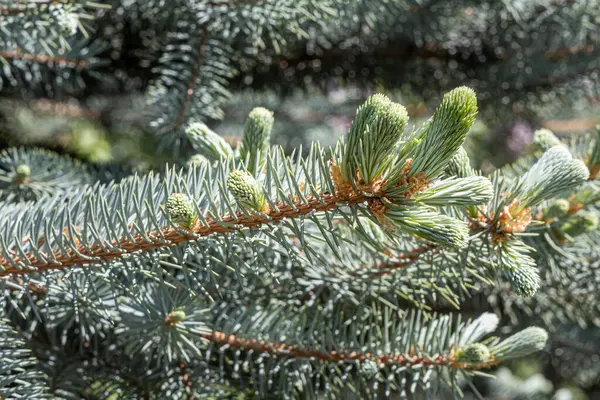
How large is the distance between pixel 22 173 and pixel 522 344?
58 centimetres

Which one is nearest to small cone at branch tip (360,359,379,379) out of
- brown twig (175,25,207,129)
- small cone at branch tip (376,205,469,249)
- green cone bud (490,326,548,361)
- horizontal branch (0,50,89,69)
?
green cone bud (490,326,548,361)

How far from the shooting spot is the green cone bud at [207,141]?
56 cm

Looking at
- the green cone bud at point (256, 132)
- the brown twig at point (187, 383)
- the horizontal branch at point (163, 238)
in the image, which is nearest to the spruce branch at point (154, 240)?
the horizontal branch at point (163, 238)

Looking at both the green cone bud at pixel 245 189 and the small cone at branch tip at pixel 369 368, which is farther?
the small cone at branch tip at pixel 369 368

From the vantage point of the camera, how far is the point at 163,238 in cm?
45

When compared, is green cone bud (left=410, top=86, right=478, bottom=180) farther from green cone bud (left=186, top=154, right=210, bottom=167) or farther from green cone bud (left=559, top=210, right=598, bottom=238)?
green cone bud (left=559, top=210, right=598, bottom=238)

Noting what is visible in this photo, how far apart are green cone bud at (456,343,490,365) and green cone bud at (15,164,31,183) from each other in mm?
526

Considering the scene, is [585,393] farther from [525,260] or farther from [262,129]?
[262,129]

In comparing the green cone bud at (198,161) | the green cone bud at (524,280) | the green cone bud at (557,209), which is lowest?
the green cone bud at (524,280)

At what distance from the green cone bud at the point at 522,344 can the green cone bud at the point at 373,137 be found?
0.89ft

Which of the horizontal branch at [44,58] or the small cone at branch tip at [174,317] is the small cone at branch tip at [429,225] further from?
the horizontal branch at [44,58]

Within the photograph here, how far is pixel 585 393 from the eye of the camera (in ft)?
3.98

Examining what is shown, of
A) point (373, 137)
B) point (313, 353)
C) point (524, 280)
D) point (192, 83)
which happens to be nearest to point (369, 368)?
point (313, 353)

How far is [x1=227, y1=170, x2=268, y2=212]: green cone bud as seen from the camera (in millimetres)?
408
